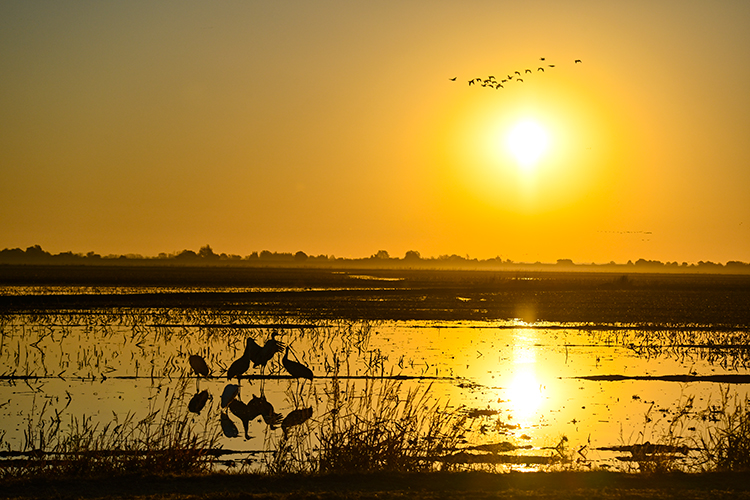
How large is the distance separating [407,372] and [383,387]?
248 centimetres

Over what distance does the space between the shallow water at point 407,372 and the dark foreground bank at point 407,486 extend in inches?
47.7

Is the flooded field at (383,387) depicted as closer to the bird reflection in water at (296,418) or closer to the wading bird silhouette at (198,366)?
the bird reflection in water at (296,418)

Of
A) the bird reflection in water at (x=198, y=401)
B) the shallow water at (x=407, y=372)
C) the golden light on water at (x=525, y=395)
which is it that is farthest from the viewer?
the bird reflection in water at (x=198, y=401)

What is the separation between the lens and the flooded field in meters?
10.3

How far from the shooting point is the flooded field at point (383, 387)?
10266mm

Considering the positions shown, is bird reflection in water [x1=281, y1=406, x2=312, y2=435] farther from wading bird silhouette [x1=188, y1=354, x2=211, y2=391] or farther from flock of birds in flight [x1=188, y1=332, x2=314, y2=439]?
wading bird silhouette [x1=188, y1=354, x2=211, y2=391]

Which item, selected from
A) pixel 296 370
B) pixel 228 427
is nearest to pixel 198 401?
pixel 228 427

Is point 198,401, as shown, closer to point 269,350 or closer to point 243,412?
point 243,412

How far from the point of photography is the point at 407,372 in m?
17.7

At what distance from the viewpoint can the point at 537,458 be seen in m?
9.86

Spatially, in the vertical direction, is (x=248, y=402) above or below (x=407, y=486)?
below

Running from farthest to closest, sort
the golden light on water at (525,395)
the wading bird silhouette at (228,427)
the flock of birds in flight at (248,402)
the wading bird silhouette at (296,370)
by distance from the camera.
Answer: the wading bird silhouette at (296,370) < the golden light on water at (525,395) < the flock of birds in flight at (248,402) < the wading bird silhouette at (228,427)

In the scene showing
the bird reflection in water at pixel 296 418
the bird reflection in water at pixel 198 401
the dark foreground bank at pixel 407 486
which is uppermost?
the dark foreground bank at pixel 407 486

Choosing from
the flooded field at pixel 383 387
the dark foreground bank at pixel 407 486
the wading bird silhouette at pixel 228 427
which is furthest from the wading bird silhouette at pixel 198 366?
the dark foreground bank at pixel 407 486
